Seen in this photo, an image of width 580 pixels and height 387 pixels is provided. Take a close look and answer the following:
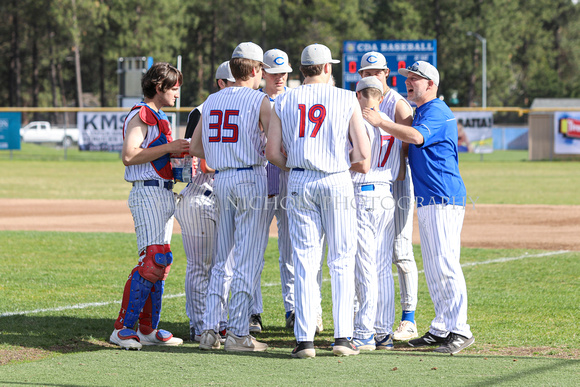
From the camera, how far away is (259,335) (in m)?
5.97

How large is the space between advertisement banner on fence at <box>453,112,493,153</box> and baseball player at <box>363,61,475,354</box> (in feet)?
85.7

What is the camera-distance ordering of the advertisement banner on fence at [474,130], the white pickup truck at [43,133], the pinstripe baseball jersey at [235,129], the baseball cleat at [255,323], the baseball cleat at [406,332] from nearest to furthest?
the pinstripe baseball jersey at [235,129] < the baseball cleat at [406,332] < the baseball cleat at [255,323] < the advertisement banner on fence at [474,130] < the white pickup truck at [43,133]

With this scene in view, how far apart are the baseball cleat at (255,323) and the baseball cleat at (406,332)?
1.14 meters

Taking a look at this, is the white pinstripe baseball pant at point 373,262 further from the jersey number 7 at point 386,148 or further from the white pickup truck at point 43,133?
the white pickup truck at point 43,133

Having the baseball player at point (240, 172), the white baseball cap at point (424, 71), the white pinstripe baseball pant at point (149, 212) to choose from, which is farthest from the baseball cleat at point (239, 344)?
the white baseball cap at point (424, 71)

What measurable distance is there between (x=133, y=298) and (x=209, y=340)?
2.14ft

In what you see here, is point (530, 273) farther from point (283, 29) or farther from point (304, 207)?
point (283, 29)

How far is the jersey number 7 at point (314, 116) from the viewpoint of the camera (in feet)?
16.2

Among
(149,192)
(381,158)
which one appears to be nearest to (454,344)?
(381,158)

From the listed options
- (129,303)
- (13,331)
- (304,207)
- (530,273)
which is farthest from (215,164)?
(530,273)

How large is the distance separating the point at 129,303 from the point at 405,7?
61252 millimetres

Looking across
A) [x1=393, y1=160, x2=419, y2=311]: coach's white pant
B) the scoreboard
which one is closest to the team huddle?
[x1=393, y1=160, x2=419, y2=311]: coach's white pant

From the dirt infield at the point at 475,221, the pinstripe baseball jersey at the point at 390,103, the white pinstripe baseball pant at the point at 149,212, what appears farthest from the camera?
the dirt infield at the point at 475,221

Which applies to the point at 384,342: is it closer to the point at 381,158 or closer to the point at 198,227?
the point at 381,158
